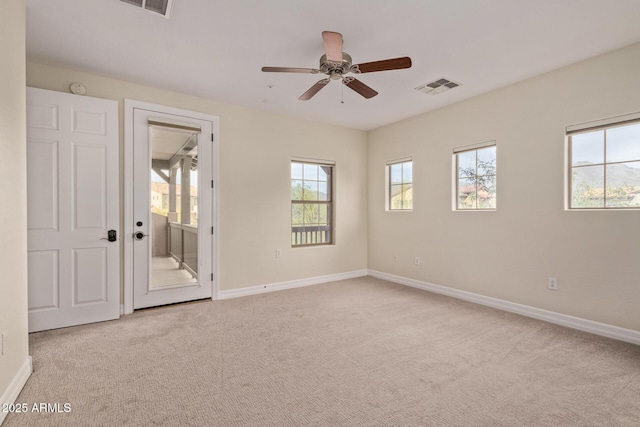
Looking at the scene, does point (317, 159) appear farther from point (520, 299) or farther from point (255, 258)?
point (520, 299)

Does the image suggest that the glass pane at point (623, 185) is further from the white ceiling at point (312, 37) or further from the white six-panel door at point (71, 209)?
the white six-panel door at point (71, 209)

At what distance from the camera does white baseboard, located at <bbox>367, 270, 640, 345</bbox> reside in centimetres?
282

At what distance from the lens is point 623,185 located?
2900 mm

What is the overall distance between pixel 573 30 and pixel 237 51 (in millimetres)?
2909

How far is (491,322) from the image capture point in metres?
3.29

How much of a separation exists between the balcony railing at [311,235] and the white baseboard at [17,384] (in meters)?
3.27

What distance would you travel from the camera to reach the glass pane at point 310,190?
5157 mm

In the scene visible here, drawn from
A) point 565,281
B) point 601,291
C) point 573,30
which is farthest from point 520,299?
point 573,30

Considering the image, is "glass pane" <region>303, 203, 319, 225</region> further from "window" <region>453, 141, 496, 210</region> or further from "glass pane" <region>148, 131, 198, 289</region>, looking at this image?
"window" <region>453, 141, 496, 210</region>

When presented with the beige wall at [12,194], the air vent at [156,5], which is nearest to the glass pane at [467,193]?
the air vent at [156,5]

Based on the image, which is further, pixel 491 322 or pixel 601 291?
pixel 491 322

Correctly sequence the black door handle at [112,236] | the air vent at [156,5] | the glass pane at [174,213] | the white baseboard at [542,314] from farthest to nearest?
the glass pane at [174,213]
the black door handle at [112,236]
the white baseboard at [542,314]
the air vent at [156,5]

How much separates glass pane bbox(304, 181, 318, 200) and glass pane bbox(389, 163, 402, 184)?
1364mm

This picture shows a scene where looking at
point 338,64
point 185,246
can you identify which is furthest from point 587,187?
point 185,246
